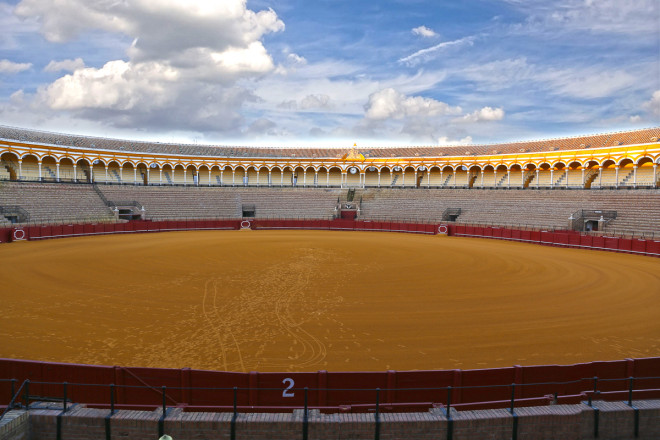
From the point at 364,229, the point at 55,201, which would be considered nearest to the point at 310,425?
the point at 364,229

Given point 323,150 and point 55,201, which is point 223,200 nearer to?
point 55,201

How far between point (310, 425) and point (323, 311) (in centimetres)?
562

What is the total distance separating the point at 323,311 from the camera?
11.2 meters

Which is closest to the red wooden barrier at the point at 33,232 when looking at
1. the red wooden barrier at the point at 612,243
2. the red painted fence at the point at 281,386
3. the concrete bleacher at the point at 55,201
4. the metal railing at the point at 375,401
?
the concrete bleacher at the point at 55,201

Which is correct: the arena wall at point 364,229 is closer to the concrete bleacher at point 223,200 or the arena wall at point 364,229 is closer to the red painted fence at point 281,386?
the concrete bleacher at point 223,200

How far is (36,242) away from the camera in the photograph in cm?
2680

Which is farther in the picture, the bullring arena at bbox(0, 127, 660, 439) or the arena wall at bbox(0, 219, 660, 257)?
the arena wall at bbox(0, 219, 660, 257)

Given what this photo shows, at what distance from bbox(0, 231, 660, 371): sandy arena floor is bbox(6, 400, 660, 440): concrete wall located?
1946 mm

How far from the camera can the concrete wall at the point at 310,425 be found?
18.3 ft

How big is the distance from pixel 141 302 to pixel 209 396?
6.76m

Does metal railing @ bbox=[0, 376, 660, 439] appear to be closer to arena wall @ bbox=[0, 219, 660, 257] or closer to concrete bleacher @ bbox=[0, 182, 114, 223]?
arena wall @ bbox=[0, 219, 660, 257]

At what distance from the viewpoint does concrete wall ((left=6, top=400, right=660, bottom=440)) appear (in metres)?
5.57

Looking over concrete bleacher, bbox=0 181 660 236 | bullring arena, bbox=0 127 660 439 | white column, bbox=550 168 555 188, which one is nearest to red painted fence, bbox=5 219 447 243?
bullring arena, bbox=0 127 660 439

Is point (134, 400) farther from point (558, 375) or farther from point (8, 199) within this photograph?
point (8, 199)
